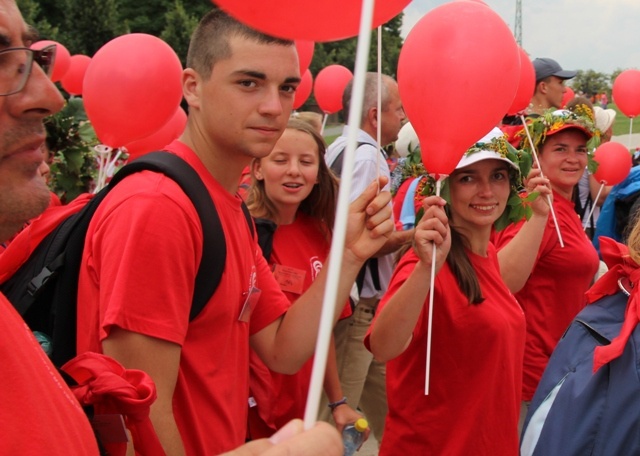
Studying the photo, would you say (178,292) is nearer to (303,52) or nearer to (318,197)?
(318,197)

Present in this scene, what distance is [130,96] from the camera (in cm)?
370

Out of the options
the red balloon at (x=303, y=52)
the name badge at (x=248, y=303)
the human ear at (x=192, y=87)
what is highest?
the red balloon at (x=303, y=52)

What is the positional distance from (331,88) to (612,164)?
428 cm

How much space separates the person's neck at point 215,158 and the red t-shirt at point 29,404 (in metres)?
0.98

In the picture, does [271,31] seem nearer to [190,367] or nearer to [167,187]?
[167,187]

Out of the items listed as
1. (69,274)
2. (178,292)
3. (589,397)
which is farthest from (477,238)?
(69,274)

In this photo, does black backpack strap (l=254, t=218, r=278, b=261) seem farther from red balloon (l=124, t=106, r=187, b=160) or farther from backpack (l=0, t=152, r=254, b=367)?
red balloon (l=124, t=106, r=187, b=160)

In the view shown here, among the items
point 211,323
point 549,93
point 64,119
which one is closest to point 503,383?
point 211,323

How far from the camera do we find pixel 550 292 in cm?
379

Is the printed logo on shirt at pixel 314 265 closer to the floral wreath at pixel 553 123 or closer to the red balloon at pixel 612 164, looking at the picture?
the floral wreath at pixel 553 123

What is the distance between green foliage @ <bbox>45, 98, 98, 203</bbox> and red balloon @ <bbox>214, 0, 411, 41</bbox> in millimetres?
2659

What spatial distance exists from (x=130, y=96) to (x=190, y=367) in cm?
216

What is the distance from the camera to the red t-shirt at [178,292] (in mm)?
1734

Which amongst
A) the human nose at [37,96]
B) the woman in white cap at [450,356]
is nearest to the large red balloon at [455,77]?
the woman in white cap at [450,356]
